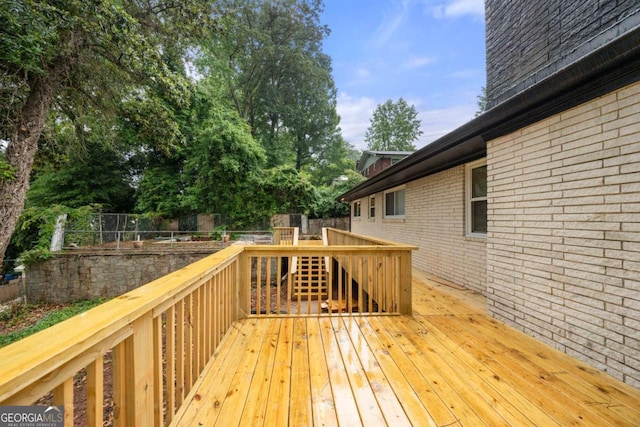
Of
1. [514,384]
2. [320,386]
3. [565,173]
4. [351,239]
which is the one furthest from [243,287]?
[565,173]

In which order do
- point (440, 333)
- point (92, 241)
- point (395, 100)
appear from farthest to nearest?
1. point (395, 100)
2. point (92, 241)
3. point (440, 333)

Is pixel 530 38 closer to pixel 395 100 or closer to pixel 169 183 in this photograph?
pixel 169 183

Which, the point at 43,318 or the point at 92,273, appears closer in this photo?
the point at 43,318

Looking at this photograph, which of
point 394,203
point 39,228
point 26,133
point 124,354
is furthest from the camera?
point 39,228

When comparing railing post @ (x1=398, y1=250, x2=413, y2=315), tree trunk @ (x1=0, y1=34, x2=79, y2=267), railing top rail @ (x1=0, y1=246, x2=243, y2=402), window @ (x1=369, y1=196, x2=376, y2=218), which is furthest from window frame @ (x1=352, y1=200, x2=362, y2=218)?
railing top rail @ (x1=0, y1=246, x2=243, y2=402)

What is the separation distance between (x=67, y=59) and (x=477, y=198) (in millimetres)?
9461

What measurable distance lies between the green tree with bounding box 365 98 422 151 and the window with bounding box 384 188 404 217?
2374cm

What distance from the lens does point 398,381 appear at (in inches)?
74.4

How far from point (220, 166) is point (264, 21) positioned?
46.3ft

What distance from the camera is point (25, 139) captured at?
5801mm

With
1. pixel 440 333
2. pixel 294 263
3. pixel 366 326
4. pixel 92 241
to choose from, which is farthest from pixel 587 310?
pixel 92 241

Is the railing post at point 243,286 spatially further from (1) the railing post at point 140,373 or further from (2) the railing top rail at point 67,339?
(1) the railing post at point 140,373

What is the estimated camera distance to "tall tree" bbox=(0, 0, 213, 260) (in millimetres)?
4652

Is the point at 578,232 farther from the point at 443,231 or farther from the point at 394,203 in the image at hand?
the point at 394,203
